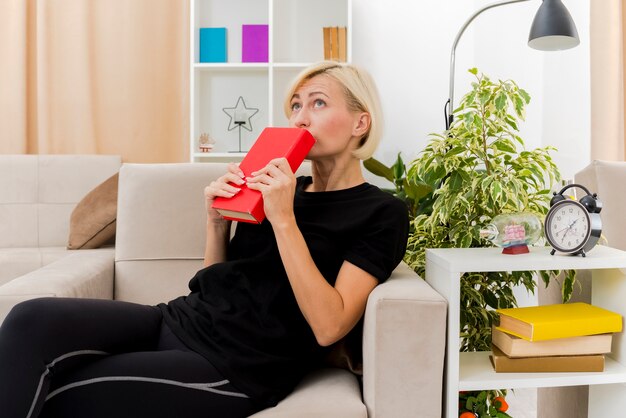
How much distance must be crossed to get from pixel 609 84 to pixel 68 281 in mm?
2102

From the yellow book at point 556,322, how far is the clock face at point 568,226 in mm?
145

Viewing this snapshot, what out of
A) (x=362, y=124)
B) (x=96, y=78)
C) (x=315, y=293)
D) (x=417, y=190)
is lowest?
(x=315, y=293)

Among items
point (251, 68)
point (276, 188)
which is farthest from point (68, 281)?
point (251, 68)

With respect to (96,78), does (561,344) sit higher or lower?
lower

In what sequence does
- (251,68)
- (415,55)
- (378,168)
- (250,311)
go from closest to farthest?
1. (250,311)
2. (378,168)
3. (251,68)
4. (415,55)

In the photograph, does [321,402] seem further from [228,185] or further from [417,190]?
[417,190]

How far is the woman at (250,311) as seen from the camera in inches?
43.9

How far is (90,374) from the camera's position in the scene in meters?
1.14

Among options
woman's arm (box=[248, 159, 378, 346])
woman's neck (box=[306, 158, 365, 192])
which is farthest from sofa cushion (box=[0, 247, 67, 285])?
woman's arm (box=[248, 159, 378, 346])

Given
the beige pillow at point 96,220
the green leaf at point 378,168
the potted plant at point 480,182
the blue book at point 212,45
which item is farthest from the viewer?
the blue book at point 212,45

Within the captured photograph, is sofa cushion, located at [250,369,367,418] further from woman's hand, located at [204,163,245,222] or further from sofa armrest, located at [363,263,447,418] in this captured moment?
woman's hand, located at [204,163,245,222]

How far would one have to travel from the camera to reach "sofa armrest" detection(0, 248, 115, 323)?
1384 mm

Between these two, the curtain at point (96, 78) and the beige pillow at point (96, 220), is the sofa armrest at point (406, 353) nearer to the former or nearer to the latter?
the beige pillow at point (96, 220)

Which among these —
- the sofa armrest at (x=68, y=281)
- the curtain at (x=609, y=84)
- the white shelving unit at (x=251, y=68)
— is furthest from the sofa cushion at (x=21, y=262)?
the curtain at (x=609, y=84)
